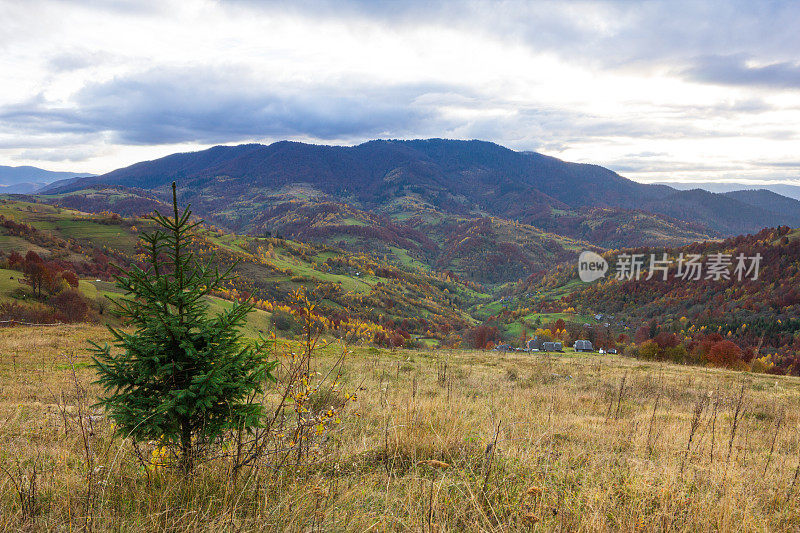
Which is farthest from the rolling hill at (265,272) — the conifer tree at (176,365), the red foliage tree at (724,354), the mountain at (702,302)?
the conifer tree at (176,365)

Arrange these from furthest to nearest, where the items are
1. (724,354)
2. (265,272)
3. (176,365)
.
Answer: (265,272) < (724,354) < (176,365)

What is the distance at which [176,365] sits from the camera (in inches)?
147

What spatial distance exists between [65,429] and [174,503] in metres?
4.62

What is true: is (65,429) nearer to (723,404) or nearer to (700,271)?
(723,404)

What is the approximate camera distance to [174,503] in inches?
128

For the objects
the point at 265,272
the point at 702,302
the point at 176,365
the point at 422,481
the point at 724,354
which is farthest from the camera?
the point at 265,272

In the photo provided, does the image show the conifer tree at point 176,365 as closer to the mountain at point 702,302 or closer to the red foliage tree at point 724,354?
the red foliage tree at point 724,354

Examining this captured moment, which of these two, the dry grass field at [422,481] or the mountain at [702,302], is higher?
the dry grass field at [422,481]

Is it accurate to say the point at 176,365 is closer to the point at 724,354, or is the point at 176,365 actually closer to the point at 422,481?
the point at 422,481

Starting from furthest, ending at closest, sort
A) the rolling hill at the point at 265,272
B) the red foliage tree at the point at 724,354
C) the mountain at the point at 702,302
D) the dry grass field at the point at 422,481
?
the mountain at the point at 702,302 < the rolling hill at the point at 265,272 < the red foliage tree at the point at 724,354 < the dry grass field at the point at 422,481

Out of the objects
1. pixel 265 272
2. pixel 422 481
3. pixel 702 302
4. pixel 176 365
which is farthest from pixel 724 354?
pixel 265 272

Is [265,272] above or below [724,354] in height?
below

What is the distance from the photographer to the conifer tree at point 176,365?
3.71m

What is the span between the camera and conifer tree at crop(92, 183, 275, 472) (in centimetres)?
371
